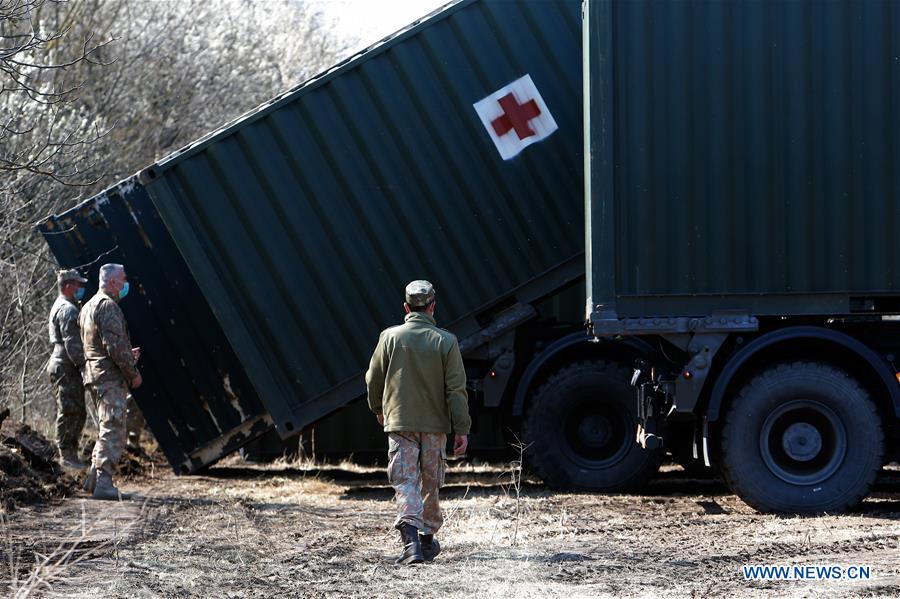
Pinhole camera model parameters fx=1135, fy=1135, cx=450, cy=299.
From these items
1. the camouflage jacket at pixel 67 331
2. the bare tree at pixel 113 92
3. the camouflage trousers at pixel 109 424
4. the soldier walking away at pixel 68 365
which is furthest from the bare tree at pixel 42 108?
the camouflage trousers at pixel 109 424

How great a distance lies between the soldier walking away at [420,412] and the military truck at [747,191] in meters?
1.78

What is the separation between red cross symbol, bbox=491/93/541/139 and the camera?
8.81 m

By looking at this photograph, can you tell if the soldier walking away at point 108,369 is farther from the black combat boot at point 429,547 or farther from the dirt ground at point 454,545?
the black combat boot at point 429,547

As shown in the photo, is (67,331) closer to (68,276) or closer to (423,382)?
(68,276)

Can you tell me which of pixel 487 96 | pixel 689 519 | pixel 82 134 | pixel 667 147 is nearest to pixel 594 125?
pixel 667 147

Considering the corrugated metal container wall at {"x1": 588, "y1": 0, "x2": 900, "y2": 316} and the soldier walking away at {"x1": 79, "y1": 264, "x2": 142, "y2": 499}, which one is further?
the soldier walking away at {"x1": 79, "y1": 264, "x2": 142, "y2": 499}

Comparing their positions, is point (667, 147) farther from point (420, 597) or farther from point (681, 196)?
point (420, 597)

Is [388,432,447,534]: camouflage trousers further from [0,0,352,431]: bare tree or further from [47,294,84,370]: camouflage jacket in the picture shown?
[0,0,352,431]: bare tree

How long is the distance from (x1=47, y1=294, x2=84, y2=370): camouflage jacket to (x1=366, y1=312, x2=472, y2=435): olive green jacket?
436cm

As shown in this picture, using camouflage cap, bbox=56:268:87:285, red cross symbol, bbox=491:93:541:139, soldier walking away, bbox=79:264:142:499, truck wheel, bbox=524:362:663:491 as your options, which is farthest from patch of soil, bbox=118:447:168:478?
red cross symbol, bbox=491:93:541:139

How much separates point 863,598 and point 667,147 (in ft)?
11.7

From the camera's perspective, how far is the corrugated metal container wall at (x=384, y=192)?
8.81 m

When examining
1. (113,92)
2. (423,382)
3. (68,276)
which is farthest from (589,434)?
(113,92)

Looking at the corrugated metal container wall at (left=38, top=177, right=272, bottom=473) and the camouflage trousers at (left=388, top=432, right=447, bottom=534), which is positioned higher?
the corrugated metal container wall at (left=38, top=177, right=272, bottom=473)
